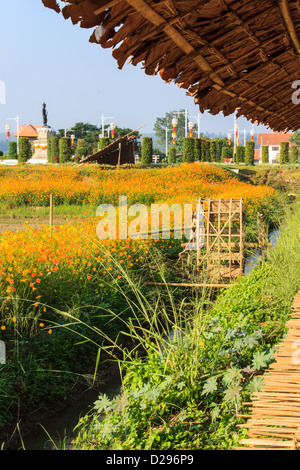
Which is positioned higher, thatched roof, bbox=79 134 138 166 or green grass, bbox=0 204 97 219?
thatched roof, bbox=79 134 138 166

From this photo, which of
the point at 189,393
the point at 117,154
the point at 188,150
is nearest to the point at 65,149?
the point at 188,150

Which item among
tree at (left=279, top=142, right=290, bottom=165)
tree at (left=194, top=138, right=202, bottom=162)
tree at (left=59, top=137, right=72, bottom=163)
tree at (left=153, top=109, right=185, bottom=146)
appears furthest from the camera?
tree at (left=153, top=109, right=185, bottom=146)

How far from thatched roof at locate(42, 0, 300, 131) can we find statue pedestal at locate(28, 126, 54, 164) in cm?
3645

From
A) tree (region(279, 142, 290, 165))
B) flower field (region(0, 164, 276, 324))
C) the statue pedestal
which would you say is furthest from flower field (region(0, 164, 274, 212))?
tree (region(279, 142, 290, 165))

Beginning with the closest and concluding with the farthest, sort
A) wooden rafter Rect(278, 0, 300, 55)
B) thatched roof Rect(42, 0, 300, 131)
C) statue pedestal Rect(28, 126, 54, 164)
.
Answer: thatched roof Rect(42, 0, 300, 131) < wooden rafter Rect(278, 0, 300, 55) < statue pedestal Rect(28, 126, 54, 164)

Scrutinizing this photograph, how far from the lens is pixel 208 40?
7.89 ft

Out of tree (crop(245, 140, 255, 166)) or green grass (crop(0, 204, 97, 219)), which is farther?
tree (crop(245, 140, 255, 166))

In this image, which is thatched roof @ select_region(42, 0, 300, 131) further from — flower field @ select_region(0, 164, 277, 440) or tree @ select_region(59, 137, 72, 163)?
tree @ select_region(59, 137, 72, 163)

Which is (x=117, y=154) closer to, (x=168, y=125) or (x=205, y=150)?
(x=205, y=150)

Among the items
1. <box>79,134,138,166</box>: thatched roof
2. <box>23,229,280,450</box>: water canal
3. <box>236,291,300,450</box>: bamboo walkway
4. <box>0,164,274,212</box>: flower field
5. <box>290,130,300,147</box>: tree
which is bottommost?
<box>23,229,280,450</box>: water canal

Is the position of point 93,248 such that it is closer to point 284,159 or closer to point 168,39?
point 168,39

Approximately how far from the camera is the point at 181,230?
11.3m

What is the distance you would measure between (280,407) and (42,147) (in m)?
40.7

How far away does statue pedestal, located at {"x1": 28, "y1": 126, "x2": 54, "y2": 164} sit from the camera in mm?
40125
